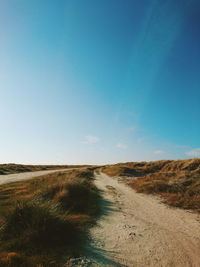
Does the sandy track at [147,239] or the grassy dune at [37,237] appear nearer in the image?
the grassy dune at [37,237]

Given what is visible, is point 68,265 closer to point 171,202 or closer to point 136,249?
point 136,249

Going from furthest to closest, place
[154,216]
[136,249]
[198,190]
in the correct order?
[198,190] → [154,216] → [136,249]

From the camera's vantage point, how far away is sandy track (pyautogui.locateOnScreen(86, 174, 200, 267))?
3765 millimetres

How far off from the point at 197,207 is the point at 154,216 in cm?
284

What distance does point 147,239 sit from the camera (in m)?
4.84

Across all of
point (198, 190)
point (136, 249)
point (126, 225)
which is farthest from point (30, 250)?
point (198, 190)

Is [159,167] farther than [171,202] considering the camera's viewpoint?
Yes

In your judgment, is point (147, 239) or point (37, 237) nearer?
point (37, 237)

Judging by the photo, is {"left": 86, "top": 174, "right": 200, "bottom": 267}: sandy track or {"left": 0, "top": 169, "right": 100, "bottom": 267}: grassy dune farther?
{"left": 86, "top": 174, "right": 200, "bottom": 267}: sandy track

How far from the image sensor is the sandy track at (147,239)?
3.77 metres

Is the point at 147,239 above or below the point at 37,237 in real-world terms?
below

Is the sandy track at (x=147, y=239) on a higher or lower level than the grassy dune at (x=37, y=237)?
lower

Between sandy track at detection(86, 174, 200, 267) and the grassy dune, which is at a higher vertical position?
the grassy dune

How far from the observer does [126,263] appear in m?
3.62
